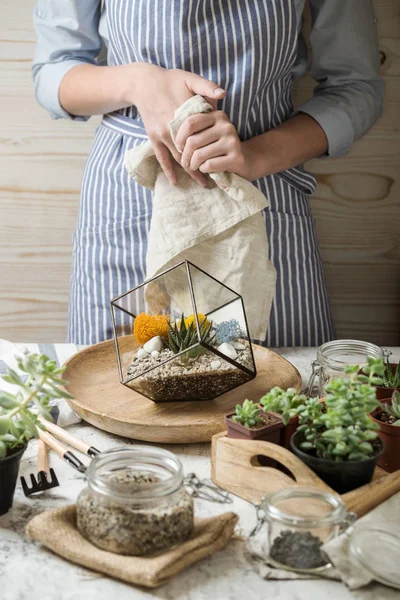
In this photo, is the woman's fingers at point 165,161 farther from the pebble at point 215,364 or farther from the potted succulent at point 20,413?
the potted succulent at point 20,413

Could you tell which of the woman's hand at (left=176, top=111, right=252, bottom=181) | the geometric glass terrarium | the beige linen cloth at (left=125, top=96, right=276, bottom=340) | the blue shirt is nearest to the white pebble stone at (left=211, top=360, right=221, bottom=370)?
the geometric glass terrarium

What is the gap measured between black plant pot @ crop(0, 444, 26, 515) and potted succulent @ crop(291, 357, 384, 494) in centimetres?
27

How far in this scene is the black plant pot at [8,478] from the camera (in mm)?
718

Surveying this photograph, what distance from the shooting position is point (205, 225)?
1.19m

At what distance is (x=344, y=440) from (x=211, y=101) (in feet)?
2.22

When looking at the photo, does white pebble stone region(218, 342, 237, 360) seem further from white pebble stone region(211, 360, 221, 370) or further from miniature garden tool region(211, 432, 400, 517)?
miniature garden tool region(211, 432, 400, 517)

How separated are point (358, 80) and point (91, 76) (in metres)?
0.50

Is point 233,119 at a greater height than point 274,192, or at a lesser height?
greater

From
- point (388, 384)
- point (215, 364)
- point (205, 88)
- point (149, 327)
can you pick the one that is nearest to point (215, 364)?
point (215, 364)

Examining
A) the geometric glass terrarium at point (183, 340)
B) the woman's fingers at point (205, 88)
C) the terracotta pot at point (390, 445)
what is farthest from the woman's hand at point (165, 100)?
the terracotta pot at point (390, 445)

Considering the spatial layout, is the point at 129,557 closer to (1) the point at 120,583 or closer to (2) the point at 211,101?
(1) the point at 120,583

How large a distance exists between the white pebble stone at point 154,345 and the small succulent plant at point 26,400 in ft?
0.80

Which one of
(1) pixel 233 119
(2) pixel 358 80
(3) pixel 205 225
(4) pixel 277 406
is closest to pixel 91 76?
(1) pixel 233 119

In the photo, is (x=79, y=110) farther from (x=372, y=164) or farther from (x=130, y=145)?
(x=372, y=164)
